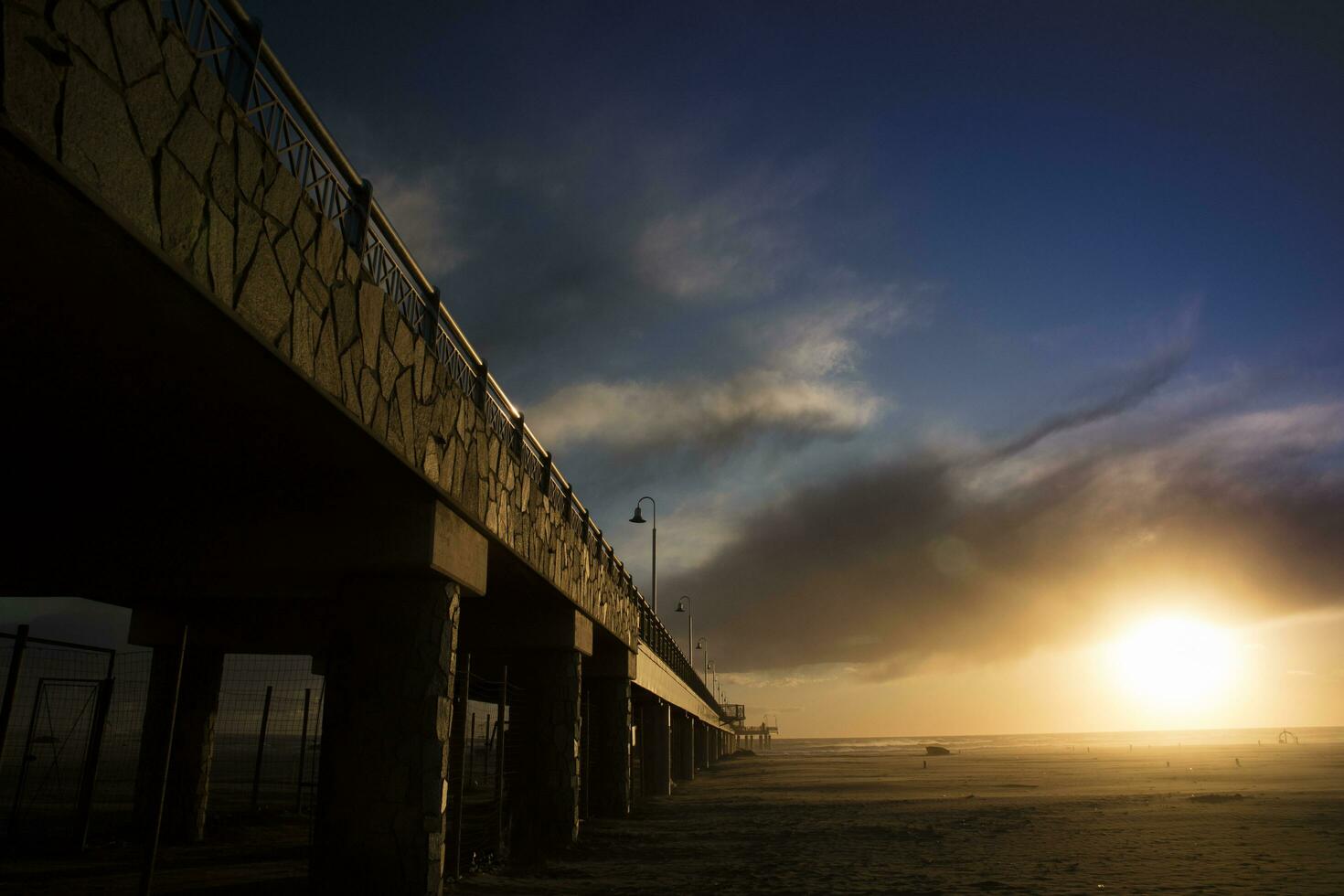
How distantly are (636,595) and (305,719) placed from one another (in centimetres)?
886

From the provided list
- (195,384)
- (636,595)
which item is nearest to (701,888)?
(195,384)

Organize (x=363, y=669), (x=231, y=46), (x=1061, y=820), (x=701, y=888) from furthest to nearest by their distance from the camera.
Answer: (x=1061, y=820) < (x=701, y=888) < (x=363, y=669) < (x=231, y=46)

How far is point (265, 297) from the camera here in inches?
227

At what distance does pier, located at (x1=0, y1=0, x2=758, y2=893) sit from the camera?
4648 millimetres

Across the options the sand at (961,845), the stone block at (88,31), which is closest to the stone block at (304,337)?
the stone block at (88,31)

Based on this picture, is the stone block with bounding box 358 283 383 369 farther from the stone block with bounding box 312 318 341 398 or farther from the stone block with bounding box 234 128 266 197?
the stone block with bounding box 234 128 266 197

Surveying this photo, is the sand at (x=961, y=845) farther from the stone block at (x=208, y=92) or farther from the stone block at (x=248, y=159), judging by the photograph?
the stone block at (x=208, y=92)

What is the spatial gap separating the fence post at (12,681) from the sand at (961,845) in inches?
240

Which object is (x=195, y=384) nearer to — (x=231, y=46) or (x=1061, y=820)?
(x=231, y=46)

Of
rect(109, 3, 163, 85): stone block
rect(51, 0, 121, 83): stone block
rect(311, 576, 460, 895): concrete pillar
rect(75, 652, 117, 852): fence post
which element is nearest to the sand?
rect(311, 576, 460, 895): concrete pillar

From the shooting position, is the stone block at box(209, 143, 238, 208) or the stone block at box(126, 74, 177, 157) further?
the stone block at box(209, 143, 238, 208)

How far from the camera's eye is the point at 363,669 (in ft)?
30.2

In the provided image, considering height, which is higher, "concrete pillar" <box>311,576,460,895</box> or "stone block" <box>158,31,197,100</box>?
"stone block" <box>158,31,197,100</box>

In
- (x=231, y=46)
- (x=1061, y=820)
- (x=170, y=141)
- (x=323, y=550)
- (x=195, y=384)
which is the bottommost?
(x=1061, y=820)
